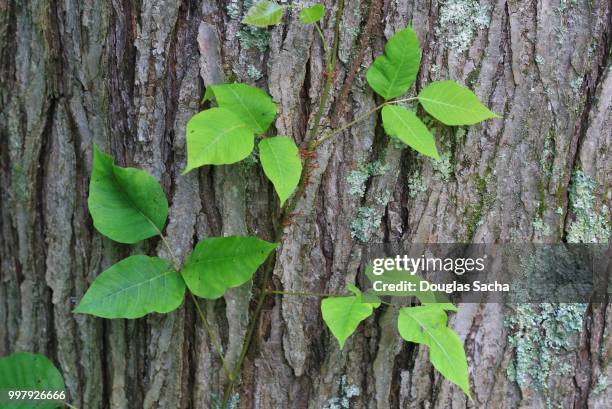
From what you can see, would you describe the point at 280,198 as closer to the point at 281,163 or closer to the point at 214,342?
the point at 281,163

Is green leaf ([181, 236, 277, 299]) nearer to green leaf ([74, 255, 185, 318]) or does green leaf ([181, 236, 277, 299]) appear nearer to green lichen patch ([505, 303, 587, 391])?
green leaf ([74, 255, 185, 318])

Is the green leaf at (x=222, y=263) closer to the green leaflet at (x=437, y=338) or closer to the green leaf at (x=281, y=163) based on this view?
the green leaf at (x=281, y=163)

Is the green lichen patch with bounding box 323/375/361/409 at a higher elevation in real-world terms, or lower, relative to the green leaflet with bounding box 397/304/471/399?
lower

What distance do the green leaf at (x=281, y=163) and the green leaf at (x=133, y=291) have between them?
30cm

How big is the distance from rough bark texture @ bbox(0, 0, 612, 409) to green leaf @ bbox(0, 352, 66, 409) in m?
0.08

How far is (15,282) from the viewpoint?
1262mm

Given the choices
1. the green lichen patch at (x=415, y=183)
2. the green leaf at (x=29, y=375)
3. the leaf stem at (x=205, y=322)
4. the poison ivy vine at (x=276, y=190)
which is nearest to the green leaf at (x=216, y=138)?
the poison ivy vine at (x=276, y=190)

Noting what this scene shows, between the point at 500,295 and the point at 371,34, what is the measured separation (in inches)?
23.9

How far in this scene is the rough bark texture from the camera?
3.54ft

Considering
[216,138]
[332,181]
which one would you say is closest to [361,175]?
[332,181]

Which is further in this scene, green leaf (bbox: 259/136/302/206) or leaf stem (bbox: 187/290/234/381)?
leaf stem (bbox: 187/290/234/381)

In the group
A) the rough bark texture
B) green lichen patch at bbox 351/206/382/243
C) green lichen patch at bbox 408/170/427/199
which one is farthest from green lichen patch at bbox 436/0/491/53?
green lichen patch at bbox 351/206/382/243

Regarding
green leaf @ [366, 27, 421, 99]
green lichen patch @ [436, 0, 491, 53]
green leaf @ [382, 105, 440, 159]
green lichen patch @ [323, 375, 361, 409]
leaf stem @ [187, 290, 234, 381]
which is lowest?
green lichen patch @ [323, 375, 361, 409]

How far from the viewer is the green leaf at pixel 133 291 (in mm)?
1034
